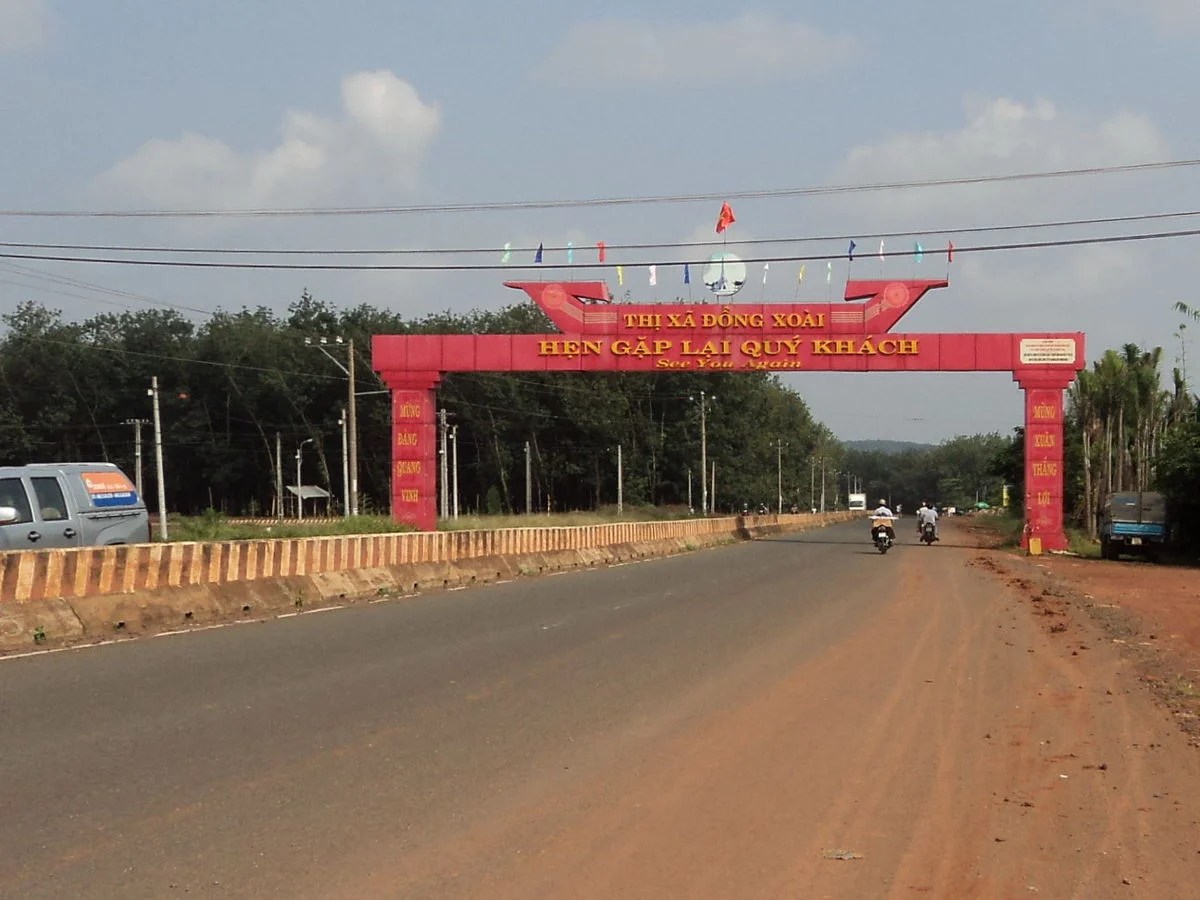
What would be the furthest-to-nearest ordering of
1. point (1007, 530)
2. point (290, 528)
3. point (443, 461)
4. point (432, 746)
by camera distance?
point (1007, 530) → point (443, 461) → point (290, 528) → point (432, 746)

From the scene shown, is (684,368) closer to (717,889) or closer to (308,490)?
(717,889)

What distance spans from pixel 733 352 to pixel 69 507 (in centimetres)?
2918

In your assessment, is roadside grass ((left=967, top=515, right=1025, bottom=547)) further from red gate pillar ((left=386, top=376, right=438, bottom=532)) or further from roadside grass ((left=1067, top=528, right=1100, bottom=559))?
red gate pillar ((left=386, top=376, right=438, bottom=532))

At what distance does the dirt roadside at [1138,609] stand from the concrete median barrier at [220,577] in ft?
35.8

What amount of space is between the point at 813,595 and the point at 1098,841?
1598 cm

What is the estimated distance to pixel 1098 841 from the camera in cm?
647

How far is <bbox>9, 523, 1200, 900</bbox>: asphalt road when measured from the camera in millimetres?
5867

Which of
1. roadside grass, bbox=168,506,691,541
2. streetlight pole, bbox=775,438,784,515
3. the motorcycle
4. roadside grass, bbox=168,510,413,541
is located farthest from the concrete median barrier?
streetlight pole, bbox=775,438,784,515

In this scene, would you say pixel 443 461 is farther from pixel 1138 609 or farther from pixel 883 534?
pixel 1138 609

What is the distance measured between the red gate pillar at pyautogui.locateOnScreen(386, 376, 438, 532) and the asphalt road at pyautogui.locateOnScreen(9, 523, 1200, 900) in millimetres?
28734

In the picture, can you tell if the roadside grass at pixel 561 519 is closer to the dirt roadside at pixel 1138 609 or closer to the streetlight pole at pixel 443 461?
the streetlight pole at pixel 443 461

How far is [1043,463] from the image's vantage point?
150ft

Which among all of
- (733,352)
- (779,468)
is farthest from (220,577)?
(779,468)

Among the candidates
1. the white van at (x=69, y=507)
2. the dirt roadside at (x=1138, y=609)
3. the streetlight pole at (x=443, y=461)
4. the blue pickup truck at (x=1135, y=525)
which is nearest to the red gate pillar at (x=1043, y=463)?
the blue pickup truck at (x=1135, y=525)
